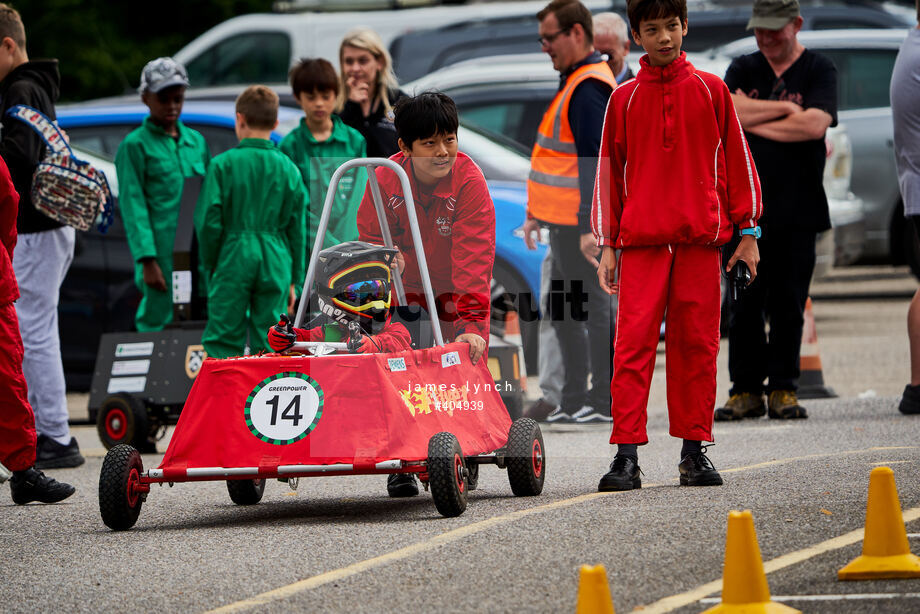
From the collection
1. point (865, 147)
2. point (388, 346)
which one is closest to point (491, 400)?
point (388, 346)

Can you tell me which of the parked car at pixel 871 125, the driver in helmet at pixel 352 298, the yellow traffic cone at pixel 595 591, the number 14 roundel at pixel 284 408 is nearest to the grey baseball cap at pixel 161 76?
the driver in helmet at pixel 352 298

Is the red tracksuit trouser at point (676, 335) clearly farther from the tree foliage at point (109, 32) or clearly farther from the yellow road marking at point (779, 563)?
the tree foliage at point (109, 32)

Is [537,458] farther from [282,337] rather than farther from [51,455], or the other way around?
[51,455]

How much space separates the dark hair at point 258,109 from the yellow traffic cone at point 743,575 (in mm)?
4803

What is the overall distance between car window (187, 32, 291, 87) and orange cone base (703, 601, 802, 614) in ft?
52.2

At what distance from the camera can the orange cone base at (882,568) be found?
462cm

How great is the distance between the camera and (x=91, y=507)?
265 inches

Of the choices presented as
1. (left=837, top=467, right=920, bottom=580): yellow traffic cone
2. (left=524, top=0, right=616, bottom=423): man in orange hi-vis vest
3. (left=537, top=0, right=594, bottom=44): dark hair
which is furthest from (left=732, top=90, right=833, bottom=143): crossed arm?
(left=837, top=467, right=920, bottom=580): yellow traffic cone

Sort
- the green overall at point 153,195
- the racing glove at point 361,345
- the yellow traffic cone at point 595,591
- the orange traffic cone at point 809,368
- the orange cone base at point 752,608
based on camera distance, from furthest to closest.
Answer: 1. the orange traffic cone at point 809,368
2. the green overall at point 153,195
3. the racing glove at point 361,345
4. the orange cone base at point 752,608
5. the yellow traffic cone at point 595,591

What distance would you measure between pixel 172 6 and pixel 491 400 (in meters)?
21.5

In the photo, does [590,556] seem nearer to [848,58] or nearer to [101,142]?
[101,142]

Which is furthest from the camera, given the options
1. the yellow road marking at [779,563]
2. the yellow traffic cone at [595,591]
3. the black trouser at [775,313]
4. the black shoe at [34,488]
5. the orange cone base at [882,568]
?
the black trouser at [775,313]

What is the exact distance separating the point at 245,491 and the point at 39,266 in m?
1.94

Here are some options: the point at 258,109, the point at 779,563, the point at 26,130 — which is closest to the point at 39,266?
the point at 26,130
